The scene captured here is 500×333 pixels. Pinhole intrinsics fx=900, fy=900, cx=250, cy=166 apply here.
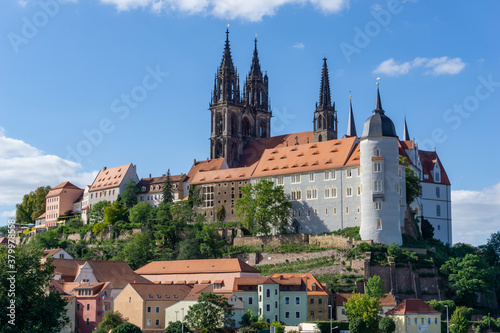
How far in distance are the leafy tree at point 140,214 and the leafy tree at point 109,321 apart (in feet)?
136

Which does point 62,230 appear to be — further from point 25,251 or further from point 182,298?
point 25,251

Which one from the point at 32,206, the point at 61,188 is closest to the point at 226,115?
the point at 61,188

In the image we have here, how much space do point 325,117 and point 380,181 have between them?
4131 centimetres

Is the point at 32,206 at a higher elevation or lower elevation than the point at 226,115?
lower

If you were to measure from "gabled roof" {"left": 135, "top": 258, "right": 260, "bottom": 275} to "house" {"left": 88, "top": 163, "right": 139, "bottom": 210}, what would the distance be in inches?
1570

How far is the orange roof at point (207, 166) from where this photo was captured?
5615 inches

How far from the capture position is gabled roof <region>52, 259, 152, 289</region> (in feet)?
340

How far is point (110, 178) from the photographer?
154000 mm

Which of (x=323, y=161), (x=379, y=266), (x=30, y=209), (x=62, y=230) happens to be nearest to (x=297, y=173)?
(x=323, y=161)

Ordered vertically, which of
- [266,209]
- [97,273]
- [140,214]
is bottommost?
[97,273]

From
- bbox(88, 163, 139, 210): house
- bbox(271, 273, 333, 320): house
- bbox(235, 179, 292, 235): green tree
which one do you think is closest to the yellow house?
bbox(271, 273, 333, 320): house

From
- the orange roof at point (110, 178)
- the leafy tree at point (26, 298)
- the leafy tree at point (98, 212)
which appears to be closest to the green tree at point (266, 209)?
the leafy tree at point (98, 212)

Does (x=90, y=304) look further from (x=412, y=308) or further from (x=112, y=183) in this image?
(x=112, y=183)

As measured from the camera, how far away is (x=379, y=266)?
10106 cm
